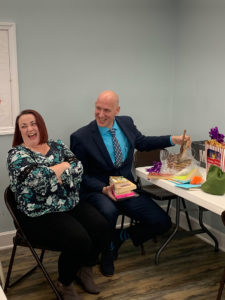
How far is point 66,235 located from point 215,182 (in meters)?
1.04

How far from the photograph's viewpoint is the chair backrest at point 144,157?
138 inches

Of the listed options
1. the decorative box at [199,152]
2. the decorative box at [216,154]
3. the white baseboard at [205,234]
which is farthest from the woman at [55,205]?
the white baseboard at [205,234]

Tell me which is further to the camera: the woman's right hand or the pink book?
the pink book

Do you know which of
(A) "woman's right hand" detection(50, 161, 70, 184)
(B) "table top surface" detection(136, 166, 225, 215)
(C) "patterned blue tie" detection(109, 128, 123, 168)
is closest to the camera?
(B) "table top surface" detection(136, 166, 225, 215)

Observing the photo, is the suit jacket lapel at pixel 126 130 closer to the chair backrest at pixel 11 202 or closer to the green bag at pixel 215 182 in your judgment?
the green bag at pixel 215 182

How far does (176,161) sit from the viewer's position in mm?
2852

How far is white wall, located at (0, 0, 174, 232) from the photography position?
3.11 metres

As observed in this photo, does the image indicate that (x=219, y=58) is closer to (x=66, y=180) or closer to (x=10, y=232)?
(x=66, y=180)

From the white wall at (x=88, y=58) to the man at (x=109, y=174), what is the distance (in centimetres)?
49

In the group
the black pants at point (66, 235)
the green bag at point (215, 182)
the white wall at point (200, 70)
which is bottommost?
the black pants at point (66, 235)

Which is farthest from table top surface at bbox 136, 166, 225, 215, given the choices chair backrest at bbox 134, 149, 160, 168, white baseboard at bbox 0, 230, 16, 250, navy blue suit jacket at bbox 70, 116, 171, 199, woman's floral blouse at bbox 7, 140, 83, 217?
white baseboard at bbox 0, 230, 16, 250

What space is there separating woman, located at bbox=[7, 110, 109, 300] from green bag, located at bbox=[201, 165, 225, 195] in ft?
2.52

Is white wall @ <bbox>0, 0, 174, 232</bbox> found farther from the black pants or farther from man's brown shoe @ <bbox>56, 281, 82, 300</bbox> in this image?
man's brown shoe @ <bbox>56, 281, 82, 300</bbox>

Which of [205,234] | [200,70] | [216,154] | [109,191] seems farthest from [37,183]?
[200,70]
